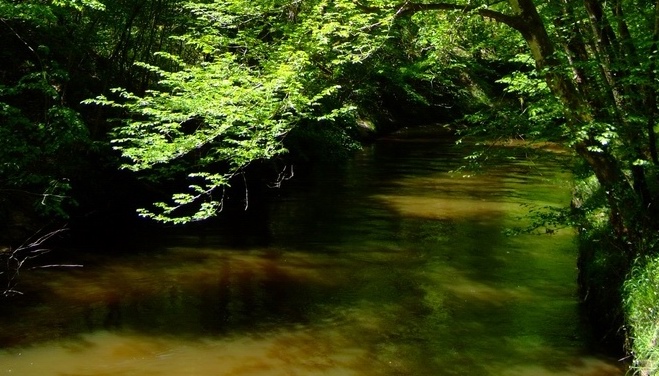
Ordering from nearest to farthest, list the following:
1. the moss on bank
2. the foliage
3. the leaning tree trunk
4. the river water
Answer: the foliage → the moss on bank → the river water → the leaning tree trunk

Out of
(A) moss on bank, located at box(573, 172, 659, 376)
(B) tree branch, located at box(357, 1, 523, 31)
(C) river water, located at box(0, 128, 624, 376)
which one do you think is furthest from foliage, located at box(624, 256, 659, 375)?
(B) tree branch, located at box(357, 1, 523, 31)

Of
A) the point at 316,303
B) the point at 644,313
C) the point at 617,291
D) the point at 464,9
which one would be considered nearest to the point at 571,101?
the point at 464,9

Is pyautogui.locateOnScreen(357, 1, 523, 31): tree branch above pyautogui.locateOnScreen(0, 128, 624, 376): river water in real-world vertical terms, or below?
above

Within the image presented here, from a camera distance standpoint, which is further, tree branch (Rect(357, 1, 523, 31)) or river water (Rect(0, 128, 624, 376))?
tree branch (Rect(357, 1, 523, 31))

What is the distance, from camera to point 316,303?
8.80m

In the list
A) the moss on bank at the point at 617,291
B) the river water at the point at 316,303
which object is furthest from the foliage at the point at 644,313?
the river water at the point at 316,303

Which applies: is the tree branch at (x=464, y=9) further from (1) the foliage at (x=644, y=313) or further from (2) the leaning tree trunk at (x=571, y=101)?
(1) the foliage at (x=644, y=313)

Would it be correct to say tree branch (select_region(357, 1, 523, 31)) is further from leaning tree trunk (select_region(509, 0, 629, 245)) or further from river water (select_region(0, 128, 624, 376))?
river water (select_region(0, 128, 624, 376))

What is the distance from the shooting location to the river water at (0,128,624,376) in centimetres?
696

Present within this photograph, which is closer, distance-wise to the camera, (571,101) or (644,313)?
(644,313)

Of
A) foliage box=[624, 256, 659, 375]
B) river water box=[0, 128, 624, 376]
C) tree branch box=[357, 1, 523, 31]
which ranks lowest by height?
river water box=[0, 128, 624, 376]

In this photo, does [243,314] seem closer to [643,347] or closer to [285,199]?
[643,347]

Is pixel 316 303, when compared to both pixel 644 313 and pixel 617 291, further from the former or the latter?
pixel 644 313

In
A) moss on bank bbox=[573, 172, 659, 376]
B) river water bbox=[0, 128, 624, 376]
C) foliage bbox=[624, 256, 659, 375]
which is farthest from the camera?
river water bbox=[0, 128, 624, 376]
